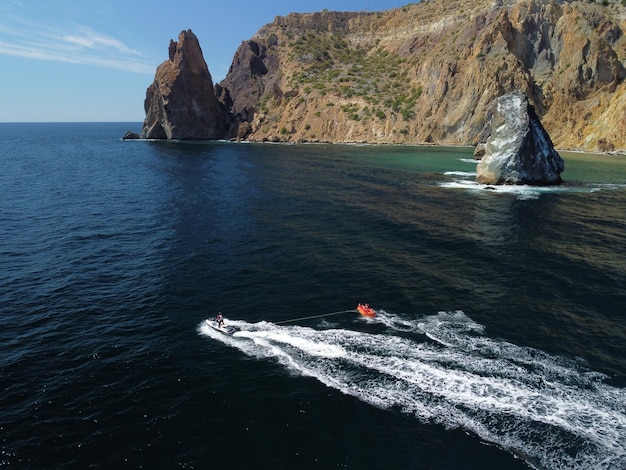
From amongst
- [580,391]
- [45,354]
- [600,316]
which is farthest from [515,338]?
[45,354]

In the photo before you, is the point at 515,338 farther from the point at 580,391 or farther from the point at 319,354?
the point at 319,354

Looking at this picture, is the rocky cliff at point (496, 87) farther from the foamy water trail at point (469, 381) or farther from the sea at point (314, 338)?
the foamy water trail at point (469, 381)

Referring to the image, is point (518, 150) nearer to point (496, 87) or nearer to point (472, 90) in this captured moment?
point (496, 87)

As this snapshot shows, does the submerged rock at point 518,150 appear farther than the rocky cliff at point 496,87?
No

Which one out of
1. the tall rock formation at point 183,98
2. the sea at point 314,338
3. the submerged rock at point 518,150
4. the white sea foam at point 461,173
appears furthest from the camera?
the tall rock formation at point 183,98

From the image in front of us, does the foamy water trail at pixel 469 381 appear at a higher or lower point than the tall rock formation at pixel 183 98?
lower

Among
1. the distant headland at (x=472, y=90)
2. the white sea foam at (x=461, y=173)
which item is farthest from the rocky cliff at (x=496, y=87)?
the white sea foam at (x=461, y=173)
